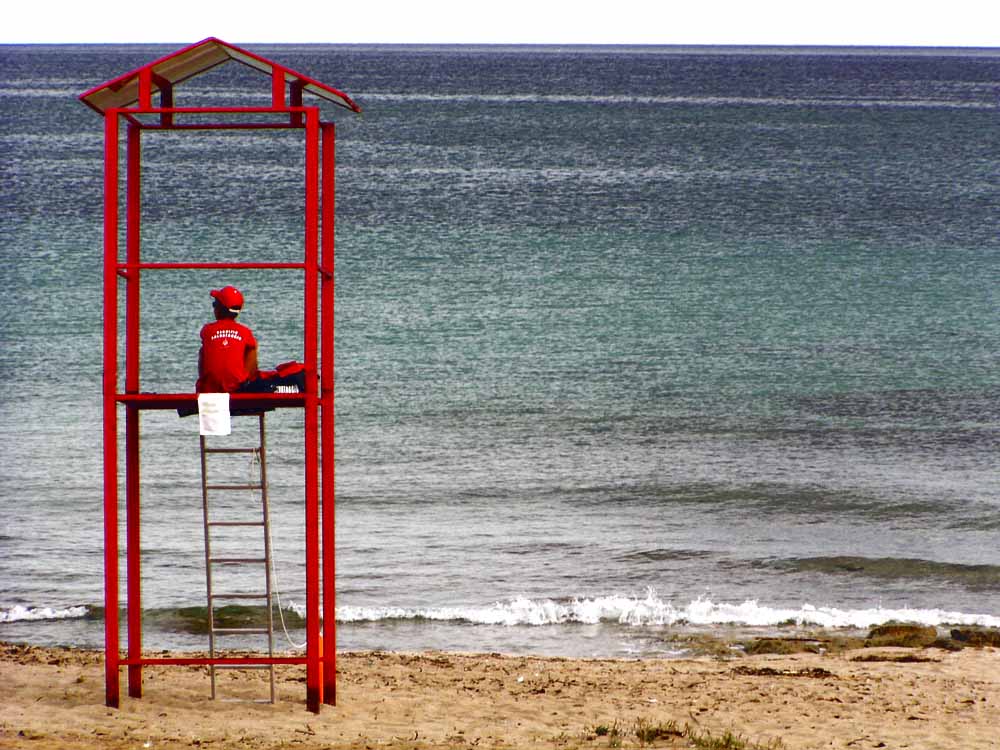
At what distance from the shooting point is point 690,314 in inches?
1551

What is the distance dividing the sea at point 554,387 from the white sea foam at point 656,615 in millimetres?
49

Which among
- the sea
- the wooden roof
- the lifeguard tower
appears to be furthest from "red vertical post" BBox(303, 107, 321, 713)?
the sea

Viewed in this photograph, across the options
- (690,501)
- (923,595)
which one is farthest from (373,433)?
(923,595)

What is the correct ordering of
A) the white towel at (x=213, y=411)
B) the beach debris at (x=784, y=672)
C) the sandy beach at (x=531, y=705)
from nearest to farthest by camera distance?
the white towel at (x=213, y=411) < the sandy beach at (x=531, y=705) < the beach debris at (x=784, y=672)

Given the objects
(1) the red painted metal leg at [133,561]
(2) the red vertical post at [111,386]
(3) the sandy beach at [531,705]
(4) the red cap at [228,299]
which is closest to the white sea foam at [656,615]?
(3) the sandy beach at [531,705]

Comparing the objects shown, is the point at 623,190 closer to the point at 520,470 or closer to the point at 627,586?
the point at 520,470

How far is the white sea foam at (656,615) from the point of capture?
46.8ft

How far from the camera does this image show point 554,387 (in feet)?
97.0

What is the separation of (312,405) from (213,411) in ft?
2.11

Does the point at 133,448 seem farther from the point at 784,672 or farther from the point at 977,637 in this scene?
the point at 977,637

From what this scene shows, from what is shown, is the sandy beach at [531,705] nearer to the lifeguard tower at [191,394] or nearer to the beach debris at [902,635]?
the lifeguard tower at [191,394]

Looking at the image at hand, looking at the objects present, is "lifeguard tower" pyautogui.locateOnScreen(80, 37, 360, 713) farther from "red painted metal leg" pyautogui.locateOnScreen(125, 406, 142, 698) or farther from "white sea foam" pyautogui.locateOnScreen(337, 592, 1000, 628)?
"white sea foam" pyautogui.locateOnScreen(337, 592, 1000, 628)

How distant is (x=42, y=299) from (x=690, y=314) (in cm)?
1810

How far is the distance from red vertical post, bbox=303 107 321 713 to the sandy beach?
1.49 feet
